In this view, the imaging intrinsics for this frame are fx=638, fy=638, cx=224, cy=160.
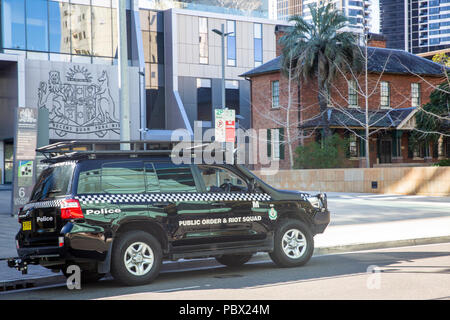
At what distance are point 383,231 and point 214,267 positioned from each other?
5.79 m

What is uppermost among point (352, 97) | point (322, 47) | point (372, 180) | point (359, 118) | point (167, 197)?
point (322, 47)

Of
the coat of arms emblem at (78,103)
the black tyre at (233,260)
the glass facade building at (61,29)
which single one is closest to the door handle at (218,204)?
the black tyre at (233,260)

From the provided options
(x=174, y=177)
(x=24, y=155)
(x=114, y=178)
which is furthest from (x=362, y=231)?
(x=24, y=155)

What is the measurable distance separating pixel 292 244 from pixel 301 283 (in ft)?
5.61

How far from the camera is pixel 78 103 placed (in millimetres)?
51625

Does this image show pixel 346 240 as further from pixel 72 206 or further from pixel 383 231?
pixel 72 206

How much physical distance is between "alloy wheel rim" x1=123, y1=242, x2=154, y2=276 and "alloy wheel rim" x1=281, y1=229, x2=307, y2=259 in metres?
2.39

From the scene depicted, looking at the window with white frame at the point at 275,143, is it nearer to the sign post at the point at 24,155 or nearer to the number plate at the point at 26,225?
the sign post at the point at 24,155

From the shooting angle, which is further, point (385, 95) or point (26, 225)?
point (385, 95)

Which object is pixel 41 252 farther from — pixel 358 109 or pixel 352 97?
pixel 352 97

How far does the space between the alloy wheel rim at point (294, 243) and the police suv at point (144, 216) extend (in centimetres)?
2

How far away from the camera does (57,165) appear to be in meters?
9.45

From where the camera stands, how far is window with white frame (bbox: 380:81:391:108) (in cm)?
4559

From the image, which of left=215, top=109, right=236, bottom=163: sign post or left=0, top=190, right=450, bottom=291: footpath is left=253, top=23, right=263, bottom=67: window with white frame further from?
left=215, top=109, right=236, bottom=163: sign post
